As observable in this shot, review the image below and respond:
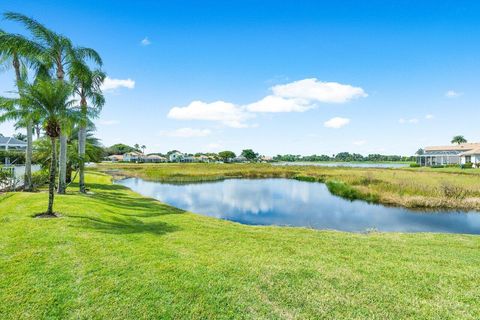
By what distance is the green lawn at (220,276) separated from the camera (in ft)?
16.4

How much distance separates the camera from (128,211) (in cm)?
1420

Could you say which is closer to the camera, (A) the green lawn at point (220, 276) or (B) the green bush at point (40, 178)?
(A) the green lawn at point (220, 276)

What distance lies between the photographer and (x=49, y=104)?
10.4 m

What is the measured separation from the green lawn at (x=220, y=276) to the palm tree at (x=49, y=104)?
3.28 m

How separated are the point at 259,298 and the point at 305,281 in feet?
4.20

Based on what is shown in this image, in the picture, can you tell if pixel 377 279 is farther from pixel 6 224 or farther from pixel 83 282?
pixel 6 224

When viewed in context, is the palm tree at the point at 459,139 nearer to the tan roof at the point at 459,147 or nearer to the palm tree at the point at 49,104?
the tan roof at the point at 459,147

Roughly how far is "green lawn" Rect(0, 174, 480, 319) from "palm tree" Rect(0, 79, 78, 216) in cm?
328

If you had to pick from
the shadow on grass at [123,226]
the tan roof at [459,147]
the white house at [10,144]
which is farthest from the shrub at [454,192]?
the tan roof at [459,147]

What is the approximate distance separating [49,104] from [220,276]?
9.29 meters

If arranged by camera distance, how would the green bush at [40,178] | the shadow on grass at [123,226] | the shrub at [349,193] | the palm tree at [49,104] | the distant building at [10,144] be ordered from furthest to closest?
the distant building at [10,144], the shrub at [349,193], the green bush at [40,178], the palm tree at [49,104], the shadow on grass at [123,226]

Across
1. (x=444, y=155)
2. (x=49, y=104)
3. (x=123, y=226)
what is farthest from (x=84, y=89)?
(x=444, y=155)

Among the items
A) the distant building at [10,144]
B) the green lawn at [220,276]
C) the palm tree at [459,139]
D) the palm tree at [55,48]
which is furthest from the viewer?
the palm tree at [459,139]

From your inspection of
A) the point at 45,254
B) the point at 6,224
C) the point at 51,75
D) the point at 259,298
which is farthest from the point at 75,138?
the point at 259,298
